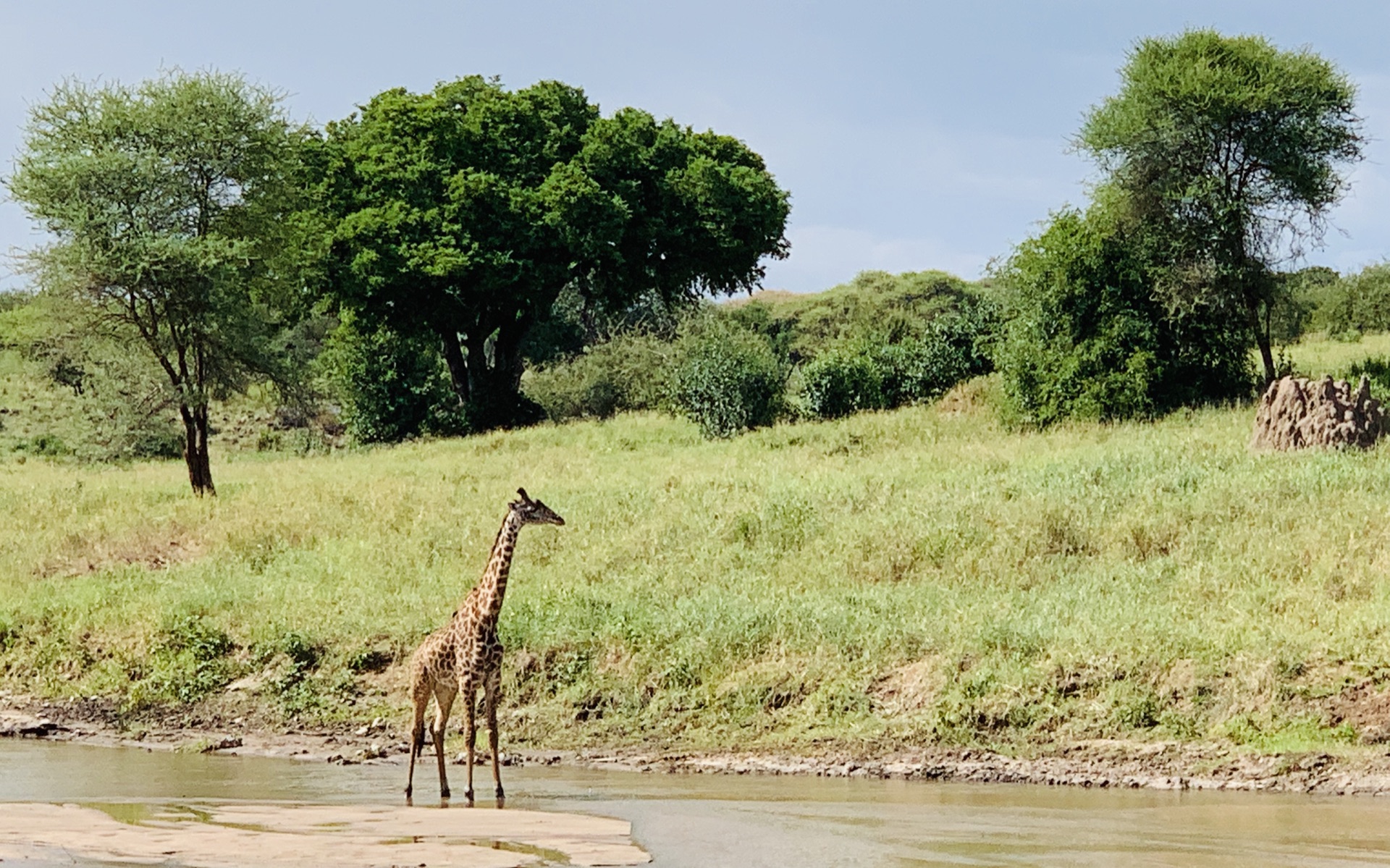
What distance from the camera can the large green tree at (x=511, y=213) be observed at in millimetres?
43719

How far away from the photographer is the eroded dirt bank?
36.8ft

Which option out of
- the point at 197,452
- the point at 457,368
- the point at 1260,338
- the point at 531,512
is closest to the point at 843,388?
the point at 1260,338

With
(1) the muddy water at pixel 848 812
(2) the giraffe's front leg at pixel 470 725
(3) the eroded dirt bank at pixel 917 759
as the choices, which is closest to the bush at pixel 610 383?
(3) the eroded dirt bank at pixel 917 759

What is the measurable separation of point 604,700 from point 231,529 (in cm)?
996

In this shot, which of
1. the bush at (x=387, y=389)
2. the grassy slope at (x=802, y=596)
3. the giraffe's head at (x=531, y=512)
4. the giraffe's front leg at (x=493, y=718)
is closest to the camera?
the giraffe's front leg at (x=493, y=718)

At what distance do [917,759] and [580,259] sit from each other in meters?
34.6

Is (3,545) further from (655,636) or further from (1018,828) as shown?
(1018,828)

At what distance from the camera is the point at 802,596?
16719 millimetres

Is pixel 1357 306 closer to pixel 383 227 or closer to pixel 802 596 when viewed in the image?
pixel 383 227

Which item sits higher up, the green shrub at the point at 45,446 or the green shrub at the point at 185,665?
the green shrub at the point at 45,446

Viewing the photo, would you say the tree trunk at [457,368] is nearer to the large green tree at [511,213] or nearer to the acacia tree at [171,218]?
the large green tree at [511,213]

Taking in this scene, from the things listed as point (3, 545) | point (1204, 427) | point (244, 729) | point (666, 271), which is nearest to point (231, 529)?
point (3, 545)

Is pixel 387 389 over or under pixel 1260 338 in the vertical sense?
under

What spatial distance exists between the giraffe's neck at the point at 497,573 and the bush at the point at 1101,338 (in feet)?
69.0
